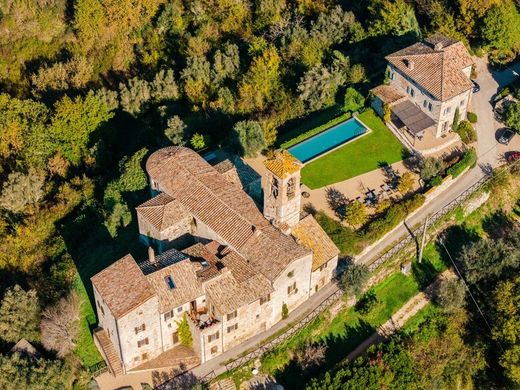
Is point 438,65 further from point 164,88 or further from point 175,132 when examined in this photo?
point 164,88

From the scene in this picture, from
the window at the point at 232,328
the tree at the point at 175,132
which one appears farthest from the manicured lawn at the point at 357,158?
the window at the point at 232,328

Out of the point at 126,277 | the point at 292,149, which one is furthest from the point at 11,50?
the point at 126,277

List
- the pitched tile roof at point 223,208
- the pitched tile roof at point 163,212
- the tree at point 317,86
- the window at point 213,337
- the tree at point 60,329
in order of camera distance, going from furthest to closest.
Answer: the tree at point 317,86, the pitched tile roof at point 163,212, the tree at point 60,329, the pitched tile roof at point 223,208, the window at point 213,337

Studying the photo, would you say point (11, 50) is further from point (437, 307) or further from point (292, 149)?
point (437, 307)

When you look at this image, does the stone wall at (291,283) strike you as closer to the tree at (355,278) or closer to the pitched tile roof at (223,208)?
the pitched tile roof at (223,208)

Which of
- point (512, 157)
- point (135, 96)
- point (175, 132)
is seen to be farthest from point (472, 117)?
point (135, 96)
